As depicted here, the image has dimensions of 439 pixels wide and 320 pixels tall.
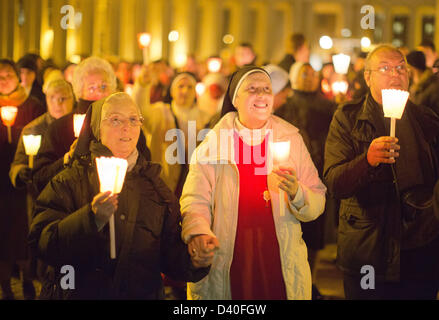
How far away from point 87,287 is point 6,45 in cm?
3925

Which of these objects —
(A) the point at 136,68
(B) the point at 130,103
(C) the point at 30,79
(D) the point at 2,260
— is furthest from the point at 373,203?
(A) the point at 136,68

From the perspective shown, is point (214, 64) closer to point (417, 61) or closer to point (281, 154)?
point (417, 61)

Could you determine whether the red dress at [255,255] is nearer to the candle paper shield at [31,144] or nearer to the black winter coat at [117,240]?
the black winter coat at [117,240]

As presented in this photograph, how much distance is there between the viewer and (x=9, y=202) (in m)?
7.94

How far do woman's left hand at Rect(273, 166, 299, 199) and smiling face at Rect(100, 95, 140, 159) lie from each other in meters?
0.89

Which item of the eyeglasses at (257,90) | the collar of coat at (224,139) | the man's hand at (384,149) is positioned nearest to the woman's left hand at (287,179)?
the collar of coat at (224,139)

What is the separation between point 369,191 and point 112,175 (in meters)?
2.15

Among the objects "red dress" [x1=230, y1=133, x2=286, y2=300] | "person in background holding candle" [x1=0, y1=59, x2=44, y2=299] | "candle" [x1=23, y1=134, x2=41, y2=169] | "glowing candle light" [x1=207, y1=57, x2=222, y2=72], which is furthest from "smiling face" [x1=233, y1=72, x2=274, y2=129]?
"glowing candle light" [x1=207, y1=57, x2=222, y2=72]

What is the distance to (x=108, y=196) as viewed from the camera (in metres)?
4.03

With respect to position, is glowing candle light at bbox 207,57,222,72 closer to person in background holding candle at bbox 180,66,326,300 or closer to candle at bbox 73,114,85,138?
candle at bbox 73,114,85,138

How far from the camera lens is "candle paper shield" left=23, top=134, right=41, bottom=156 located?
265 inches

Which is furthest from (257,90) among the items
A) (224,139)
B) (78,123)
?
(78,123)

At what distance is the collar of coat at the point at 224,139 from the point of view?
15.7 ft

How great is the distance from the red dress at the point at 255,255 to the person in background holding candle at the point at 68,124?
163 centimetres
